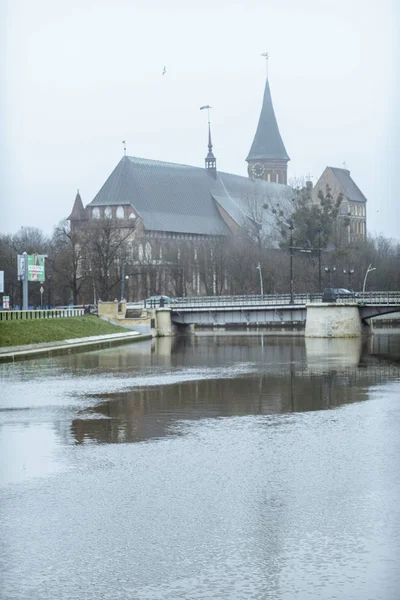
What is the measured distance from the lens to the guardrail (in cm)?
6600

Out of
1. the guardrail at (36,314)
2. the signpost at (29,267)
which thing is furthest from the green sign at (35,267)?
the guardrail at (36,314)

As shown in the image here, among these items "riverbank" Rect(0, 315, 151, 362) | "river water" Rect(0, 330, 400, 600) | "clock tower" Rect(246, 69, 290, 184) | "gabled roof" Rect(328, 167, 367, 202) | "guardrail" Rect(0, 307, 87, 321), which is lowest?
"river water" Rect(0, 330, 400, 600)

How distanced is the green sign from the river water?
47.6 metres

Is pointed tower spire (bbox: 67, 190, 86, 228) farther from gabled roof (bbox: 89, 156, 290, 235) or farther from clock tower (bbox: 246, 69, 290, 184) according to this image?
clock tower (bbox: 246, 69, 290, 184)

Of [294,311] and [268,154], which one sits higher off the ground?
[268,154]

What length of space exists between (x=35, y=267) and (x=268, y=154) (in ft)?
388

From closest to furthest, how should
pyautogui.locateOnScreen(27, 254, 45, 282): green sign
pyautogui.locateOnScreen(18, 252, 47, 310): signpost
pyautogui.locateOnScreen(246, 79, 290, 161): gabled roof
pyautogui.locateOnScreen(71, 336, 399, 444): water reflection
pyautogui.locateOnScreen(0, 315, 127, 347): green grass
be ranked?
pyautogui.locateOnScreen(71, 336, 399, 444): water reflection → pyautogui.locateOnScreen(0, 315, 127, 347): green grass → pyautogui.locateOnScreen(18, 252, 47, 310): signpost → pyautogui.locateOnScreen(27, 254, 45, 282): green sign → pyautogui.locateOnScreen(246, 79, 290, 161): gabled roof

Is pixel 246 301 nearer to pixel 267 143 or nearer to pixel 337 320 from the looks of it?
pixel 337 320

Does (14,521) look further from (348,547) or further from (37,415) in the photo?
(37,415)

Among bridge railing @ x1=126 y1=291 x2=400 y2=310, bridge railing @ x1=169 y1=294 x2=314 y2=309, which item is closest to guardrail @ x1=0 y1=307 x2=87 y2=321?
bridge railing @ x1=126 y1=291 x2=400 y2=310

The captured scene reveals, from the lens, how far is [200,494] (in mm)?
16375

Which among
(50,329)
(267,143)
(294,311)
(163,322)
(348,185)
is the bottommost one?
(163,322)

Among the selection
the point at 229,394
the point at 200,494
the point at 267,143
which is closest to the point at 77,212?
the point at 267,143

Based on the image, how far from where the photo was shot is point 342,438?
2203 centimetres
